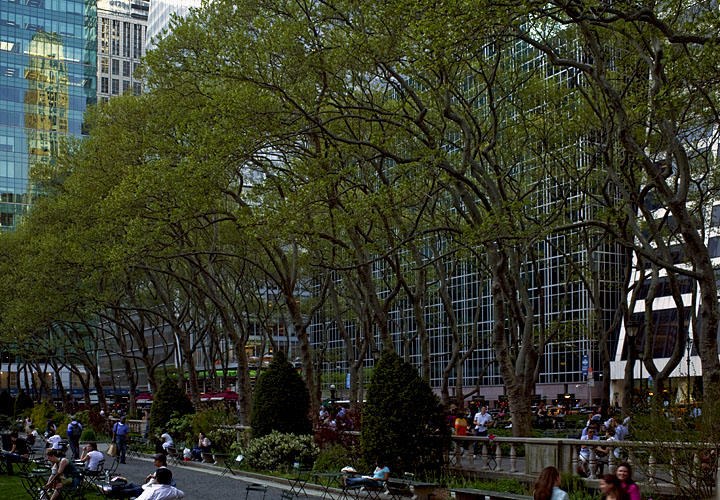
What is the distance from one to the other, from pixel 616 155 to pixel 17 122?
93.8 m

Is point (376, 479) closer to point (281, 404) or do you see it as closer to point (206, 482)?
point (206, 482)

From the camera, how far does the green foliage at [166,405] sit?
122 ft

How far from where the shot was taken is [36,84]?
359ft

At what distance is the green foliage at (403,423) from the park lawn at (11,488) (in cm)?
887

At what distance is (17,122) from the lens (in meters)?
108

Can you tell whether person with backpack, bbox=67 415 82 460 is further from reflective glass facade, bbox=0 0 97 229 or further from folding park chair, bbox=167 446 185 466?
reflective glass facade, bbox=0 0 97 229

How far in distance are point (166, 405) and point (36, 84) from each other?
8388 centimetres

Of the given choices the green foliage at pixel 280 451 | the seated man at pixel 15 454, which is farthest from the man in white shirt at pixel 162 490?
the seated man at pixel 15 454

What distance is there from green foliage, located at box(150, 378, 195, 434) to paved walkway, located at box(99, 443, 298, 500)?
4.38m

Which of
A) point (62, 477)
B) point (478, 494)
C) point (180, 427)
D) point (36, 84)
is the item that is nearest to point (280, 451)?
point (62, 477)

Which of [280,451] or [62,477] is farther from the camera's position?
[280,451]

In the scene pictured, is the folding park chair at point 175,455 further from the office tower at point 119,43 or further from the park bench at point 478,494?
the office tower at point 119,43

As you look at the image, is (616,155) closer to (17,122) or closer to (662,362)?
(662,362)

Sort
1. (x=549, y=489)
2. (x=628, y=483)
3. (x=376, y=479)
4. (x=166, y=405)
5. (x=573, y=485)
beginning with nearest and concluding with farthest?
1. (x=549, y=489)
2. (x=628, y=483)
3. (x=573, y=485)
4. (x=376, y=479)
5. (x=166, y=405)
